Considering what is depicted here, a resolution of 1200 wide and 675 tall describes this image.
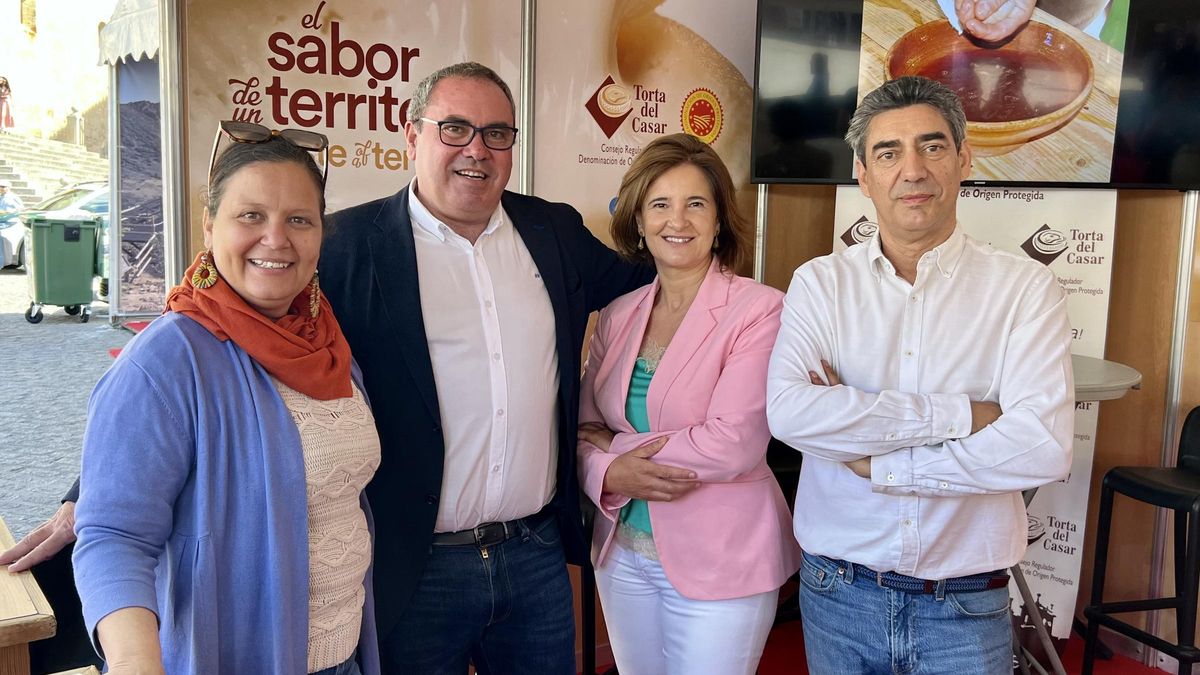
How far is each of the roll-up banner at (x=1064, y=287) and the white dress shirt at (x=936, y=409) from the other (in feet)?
6.90

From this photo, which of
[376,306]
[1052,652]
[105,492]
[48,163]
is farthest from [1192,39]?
[48,163]

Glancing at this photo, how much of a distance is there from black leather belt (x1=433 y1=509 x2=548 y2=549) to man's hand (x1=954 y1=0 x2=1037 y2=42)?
2878mm

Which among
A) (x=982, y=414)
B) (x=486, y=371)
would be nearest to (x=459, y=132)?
(x=486, y=371)

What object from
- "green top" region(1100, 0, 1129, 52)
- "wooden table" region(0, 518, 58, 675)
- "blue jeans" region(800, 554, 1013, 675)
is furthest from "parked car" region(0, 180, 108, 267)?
"green top" region(1100, 0, 1129, 52)

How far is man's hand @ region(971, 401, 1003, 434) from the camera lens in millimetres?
1623

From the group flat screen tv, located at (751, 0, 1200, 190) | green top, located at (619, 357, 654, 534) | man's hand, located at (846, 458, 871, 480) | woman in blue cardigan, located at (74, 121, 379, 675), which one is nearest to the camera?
woman in blue cardigan, located at (74, 121, 379, 675)

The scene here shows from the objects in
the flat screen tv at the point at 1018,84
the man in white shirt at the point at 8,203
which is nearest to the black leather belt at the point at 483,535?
the man in white shirt at the point at 8,203

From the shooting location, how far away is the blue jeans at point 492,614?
6.23 ft

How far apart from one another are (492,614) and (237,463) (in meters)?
0.80

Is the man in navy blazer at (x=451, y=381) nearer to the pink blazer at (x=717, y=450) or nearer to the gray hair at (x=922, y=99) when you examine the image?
the pink blazer at (x=717, y=450)

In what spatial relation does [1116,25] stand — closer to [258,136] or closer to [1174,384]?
[1174,384]

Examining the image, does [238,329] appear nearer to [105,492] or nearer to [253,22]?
[105,492]

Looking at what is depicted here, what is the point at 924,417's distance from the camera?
1.63 meters

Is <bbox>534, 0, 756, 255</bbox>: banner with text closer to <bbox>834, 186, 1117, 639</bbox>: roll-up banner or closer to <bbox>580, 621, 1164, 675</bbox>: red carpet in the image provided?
<bbox>834, 186, 1117, 639</bbox>: roll-up banner
